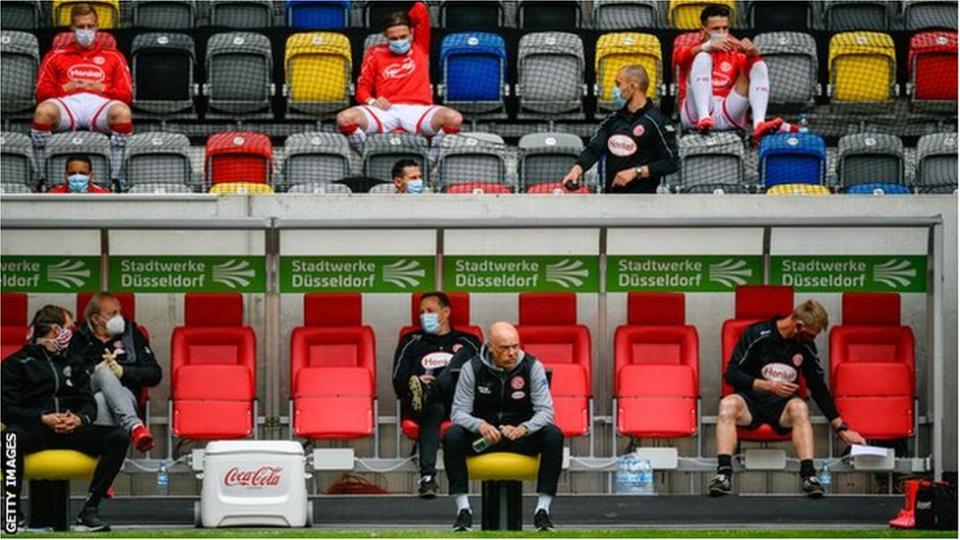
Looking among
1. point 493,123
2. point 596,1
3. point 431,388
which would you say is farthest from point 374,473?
point 596,1

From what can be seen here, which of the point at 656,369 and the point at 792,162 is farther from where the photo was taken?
the point at 792,162

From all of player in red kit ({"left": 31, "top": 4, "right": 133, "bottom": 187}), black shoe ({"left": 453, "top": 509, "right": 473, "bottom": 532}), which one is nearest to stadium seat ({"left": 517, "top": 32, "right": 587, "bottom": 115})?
player in red kit ({"left": 31, "top": 4, "right": 133, "bottom": 187})

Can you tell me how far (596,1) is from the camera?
798 inches

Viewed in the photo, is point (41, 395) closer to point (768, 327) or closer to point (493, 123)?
point (768, 327)

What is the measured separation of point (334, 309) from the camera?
52.2ft

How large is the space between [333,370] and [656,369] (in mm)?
2127

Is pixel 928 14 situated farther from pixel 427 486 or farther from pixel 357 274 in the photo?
pixel 427 486

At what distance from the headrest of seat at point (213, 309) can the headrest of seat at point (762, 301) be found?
338 centimetres

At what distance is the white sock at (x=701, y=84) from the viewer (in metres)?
17.6

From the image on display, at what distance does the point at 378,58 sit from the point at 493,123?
3.99ft

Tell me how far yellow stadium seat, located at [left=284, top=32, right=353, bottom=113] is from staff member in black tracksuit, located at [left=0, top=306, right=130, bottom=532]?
5.38m

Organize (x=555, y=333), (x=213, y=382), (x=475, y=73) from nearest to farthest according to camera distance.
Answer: (x=213, y=382)
(x=555, y=333)
(x=475, y=73)

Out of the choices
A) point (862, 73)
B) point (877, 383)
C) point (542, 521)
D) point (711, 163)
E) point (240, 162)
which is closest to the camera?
point (542, 521)

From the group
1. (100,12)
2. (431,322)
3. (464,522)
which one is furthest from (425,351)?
(100,12)
